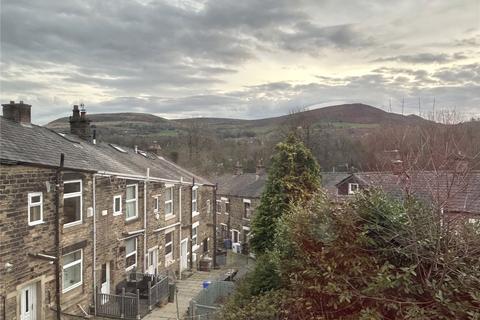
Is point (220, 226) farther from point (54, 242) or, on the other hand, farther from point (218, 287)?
point (54, 242)

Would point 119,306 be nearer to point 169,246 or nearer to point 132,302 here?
point 132,302

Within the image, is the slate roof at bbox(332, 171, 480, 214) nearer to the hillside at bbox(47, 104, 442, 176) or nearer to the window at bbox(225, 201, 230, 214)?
the window at bbox(225, 201, 230, 214)

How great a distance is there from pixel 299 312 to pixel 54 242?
880 centimetres

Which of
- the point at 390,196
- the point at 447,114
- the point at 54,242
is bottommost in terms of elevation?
the point at 54,242

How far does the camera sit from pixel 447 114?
377 inches

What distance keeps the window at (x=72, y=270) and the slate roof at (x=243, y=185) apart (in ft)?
68.1

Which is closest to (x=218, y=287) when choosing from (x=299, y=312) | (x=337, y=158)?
(x=299, y=312)

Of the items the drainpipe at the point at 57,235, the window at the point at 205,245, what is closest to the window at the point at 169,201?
the window at the point at 205,245

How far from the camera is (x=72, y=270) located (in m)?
13.4

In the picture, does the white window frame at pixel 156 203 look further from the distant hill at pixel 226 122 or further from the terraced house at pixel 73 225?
the distant hill at pixel 226 122

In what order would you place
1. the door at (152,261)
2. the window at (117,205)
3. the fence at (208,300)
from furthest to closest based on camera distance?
the door at (152,261) < the window at (117,205) < the fence at (208,300)

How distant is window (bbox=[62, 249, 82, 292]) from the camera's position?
13.0 meters

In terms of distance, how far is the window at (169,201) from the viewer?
2127cm

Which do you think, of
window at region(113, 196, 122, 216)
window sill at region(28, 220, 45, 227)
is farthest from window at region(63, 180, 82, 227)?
window at region(113, 196, 122, 216)
